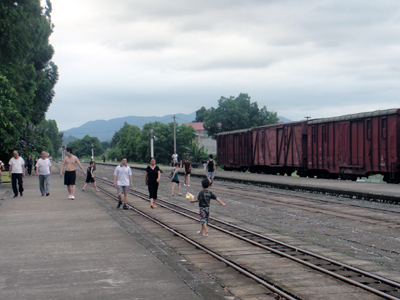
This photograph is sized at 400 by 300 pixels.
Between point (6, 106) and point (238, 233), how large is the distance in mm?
18742

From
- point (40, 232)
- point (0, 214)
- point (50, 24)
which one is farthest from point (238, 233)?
point (50, 24)

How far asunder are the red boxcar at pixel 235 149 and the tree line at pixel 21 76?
16.2 meters

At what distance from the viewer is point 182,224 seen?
12.0 metres

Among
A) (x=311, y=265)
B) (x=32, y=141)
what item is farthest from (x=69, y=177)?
(x=32, y=141)

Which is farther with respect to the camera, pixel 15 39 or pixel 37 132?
pixel 37 132

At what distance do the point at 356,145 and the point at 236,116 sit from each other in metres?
59.4

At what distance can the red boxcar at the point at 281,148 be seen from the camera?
31.7 m

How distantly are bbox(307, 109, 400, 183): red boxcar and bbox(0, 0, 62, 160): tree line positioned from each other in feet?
57.1

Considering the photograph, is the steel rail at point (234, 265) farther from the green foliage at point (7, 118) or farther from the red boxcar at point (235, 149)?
the red boxcar at point (235, 149)

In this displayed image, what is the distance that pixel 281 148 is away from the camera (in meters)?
33.9

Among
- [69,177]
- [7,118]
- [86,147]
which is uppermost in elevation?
[86,147]

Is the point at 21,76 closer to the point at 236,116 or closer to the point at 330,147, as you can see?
the point at 330,147

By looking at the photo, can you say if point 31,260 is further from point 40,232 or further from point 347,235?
point 347,235

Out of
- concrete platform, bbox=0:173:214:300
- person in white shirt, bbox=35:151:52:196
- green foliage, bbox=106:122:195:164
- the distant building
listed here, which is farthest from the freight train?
the distant building
